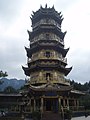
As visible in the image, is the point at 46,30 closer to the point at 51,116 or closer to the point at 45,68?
the point at 45,68

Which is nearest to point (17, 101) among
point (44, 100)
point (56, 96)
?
point (44, 100)

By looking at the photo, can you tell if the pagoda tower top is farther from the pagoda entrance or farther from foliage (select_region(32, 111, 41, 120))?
foliage (select_region(32, 111, 41, 120))

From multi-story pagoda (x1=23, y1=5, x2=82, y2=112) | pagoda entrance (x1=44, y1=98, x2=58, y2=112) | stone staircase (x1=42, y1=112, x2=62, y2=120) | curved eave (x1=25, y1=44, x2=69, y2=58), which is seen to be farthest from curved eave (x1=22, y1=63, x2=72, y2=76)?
stone staircase (x1=42, y1=112, x2=62, y2=120)

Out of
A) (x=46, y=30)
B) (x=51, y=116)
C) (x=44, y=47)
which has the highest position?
(x=46, y=30)

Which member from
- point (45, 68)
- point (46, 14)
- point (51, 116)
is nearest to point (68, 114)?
point (51, 116)

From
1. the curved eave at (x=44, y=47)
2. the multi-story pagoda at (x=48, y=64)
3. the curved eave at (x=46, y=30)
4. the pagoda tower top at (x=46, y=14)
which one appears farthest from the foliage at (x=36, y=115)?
the pagoda tower top at (x=46, y=14)

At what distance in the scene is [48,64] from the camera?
104ft

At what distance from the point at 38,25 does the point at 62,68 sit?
333 inches

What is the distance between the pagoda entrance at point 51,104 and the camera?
28.5 meters

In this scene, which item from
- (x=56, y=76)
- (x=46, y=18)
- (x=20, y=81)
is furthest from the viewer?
(x=20, y=81)

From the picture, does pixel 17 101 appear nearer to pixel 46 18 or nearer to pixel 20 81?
pixel 46 18

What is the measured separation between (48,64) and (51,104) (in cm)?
594

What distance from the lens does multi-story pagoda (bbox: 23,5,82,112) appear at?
1093 inches

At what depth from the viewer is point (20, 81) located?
198000 mm
